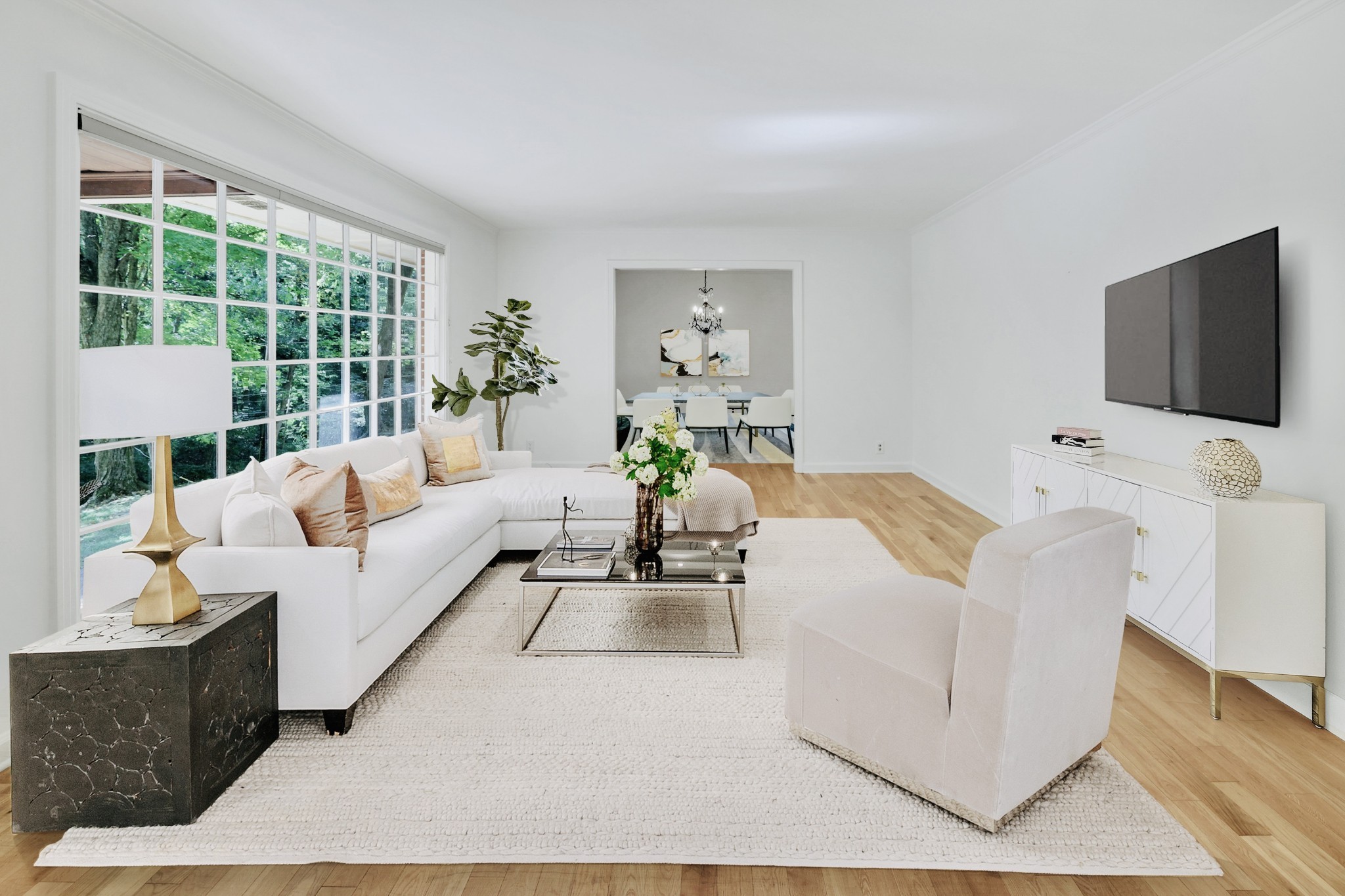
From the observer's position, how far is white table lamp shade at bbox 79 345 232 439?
5.88 feet

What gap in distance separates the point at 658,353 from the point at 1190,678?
9.31 meters

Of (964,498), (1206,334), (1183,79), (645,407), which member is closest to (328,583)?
(1206,334)

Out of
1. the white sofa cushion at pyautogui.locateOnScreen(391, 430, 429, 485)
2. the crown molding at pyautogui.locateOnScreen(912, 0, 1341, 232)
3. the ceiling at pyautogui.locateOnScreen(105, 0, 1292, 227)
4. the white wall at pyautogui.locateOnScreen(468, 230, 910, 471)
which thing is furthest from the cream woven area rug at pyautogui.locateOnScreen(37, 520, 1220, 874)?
the white wall at pyautogui.locateOnScreen(468, 230, 910, 471)

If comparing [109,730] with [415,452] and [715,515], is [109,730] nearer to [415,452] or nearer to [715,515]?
[415,452]

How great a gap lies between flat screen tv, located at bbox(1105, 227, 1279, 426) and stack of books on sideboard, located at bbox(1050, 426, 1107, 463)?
11.2 inches

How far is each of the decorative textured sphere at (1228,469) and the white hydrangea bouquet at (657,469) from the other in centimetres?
179

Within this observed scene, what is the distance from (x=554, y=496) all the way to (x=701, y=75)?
2.32 m

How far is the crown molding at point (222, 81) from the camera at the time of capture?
99.9 inches

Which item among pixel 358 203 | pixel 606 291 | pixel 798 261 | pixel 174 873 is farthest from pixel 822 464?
pixel 174 873

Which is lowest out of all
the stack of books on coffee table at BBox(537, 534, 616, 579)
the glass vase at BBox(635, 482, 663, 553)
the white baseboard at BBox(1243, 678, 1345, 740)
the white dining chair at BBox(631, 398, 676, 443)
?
the white baseboard at BBox(1243, 678, 1345, 740)

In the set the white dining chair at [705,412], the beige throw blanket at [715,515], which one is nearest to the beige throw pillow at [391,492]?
the beige throw blanket at [715,515]

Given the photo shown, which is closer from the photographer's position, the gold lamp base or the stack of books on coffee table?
the gold lamp base

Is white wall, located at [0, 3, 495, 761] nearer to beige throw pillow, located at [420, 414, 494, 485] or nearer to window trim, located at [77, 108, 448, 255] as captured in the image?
window trim, located at [77, 108, 448, 255]

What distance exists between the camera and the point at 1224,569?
235 cm
